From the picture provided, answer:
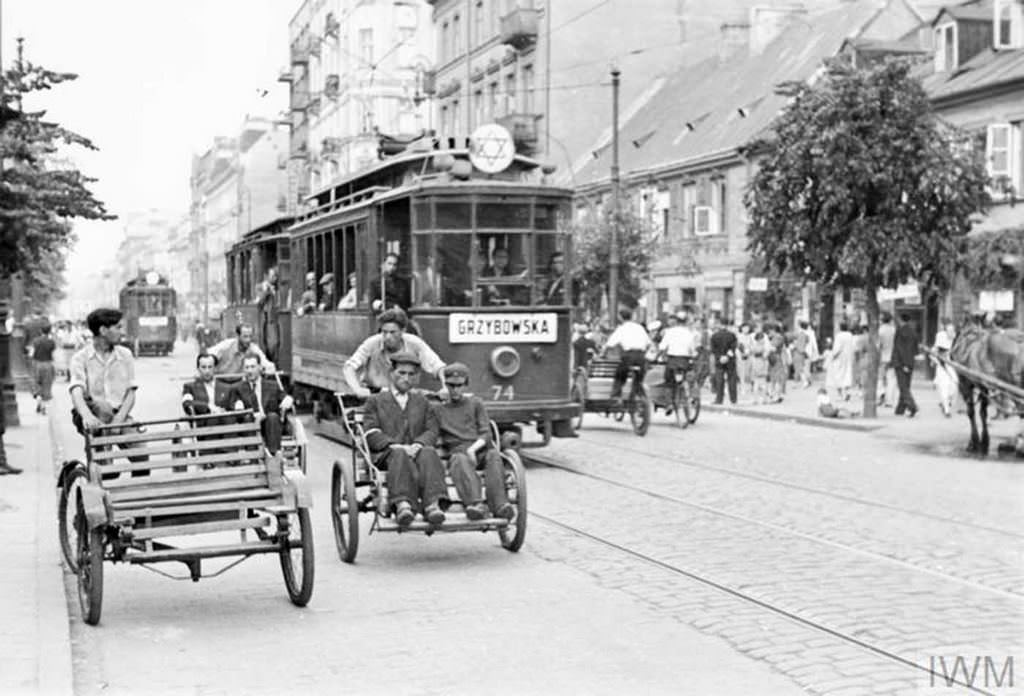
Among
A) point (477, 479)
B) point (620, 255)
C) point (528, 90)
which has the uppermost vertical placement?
point (528, 90)

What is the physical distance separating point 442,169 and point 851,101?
8.87 metres

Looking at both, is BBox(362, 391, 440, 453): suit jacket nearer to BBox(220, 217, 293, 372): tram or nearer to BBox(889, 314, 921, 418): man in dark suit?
BBox(220, 217, 293, 372): tram

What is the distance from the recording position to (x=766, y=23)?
168 feet

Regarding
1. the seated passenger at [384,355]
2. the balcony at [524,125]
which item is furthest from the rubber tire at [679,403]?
the balcony at [524,125]

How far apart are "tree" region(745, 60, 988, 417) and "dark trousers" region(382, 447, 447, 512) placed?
49.5 feet

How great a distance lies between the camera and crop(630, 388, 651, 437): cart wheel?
22.2 meters

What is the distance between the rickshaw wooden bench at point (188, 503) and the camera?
333 inches

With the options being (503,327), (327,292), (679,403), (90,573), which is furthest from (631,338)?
(90,573)

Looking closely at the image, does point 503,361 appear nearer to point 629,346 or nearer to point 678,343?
point 629,346

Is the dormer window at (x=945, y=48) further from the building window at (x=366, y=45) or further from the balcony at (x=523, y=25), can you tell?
the building window at (x=366, y=45)

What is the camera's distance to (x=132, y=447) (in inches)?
374

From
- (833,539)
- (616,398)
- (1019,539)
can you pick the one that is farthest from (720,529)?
(616,398)

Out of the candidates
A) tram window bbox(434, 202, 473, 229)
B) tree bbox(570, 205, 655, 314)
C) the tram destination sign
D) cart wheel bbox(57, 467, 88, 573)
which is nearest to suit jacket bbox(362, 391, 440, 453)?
cart wheel bbox(57, 467, 88, 573)

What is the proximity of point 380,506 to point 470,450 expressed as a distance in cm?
72
